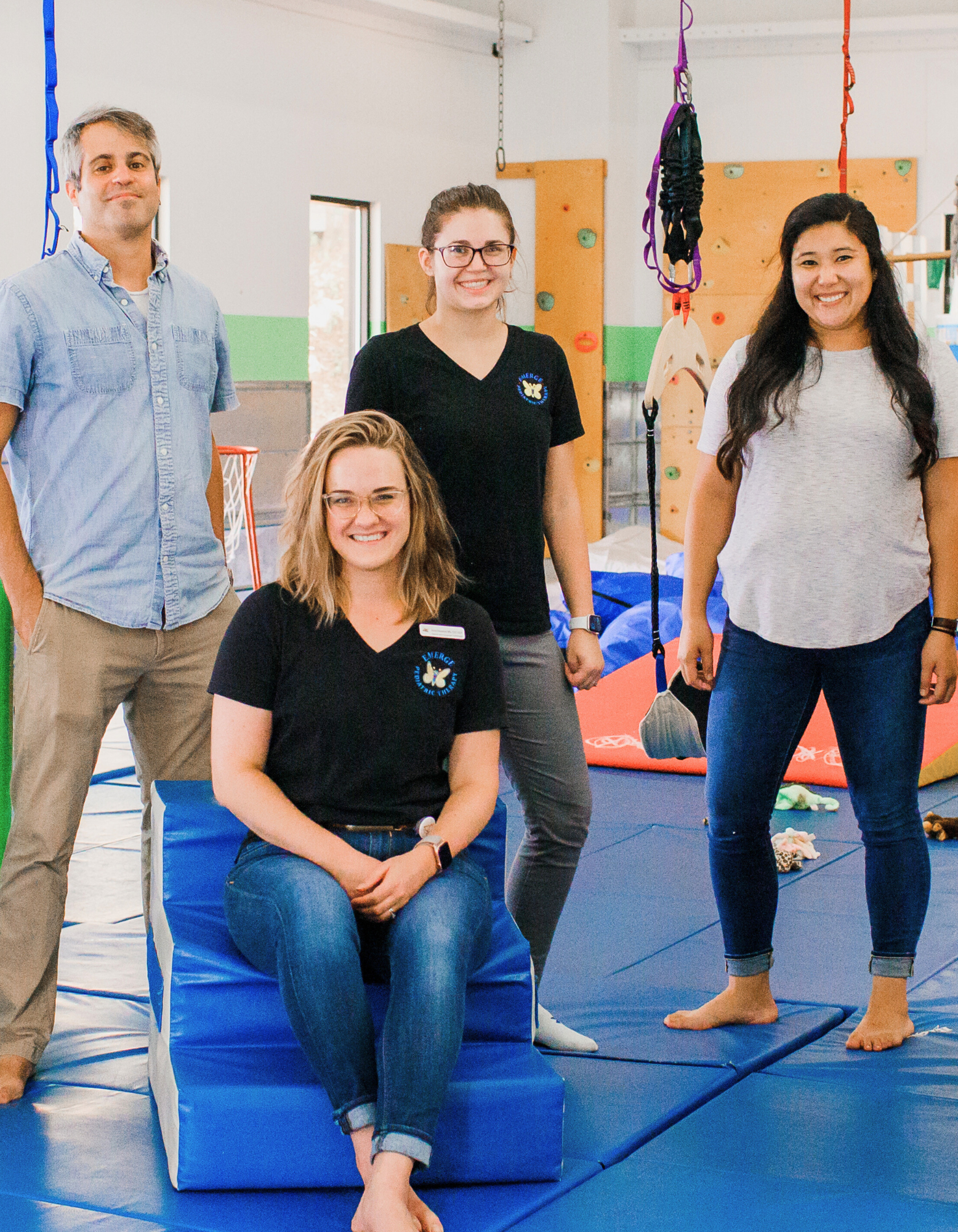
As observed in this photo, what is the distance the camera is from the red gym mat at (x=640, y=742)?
14.9 feet

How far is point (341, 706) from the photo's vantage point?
6.98ft

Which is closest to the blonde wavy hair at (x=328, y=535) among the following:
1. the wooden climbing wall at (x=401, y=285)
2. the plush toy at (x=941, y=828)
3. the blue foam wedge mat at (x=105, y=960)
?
the blue foam wedge mat at (x=105, y=960)

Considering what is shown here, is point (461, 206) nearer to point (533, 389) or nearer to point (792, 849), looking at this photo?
point (533, 389)

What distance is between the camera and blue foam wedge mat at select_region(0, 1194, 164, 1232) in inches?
74.3

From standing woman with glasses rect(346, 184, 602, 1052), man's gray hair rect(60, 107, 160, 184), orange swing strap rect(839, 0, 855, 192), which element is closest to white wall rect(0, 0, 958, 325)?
orange swing strap rect(839, 0, 855, 192)

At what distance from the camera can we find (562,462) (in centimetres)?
250

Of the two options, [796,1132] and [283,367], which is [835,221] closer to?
[796,1132]

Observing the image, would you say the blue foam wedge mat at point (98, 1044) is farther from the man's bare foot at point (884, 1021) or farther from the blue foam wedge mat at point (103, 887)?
the man's bare foot at point (884, 1021)

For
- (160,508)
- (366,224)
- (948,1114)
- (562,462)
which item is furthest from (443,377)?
(366,224)

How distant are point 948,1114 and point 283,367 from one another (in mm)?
7172

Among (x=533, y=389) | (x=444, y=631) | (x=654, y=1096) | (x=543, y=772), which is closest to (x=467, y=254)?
(x=533, y=389)

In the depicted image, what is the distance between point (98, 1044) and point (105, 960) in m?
0.47

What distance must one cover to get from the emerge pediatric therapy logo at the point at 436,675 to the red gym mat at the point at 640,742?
2.23 metres

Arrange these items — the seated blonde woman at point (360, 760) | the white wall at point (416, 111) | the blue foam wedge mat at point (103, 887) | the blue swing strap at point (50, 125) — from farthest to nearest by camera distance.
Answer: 1. the white wall at point (416, 111)
2. the blue foam wedge mat at point (103, 887)
3. the blue swing strap at point (50, 125)
4. the seated blonde woman at point (360, 760)
